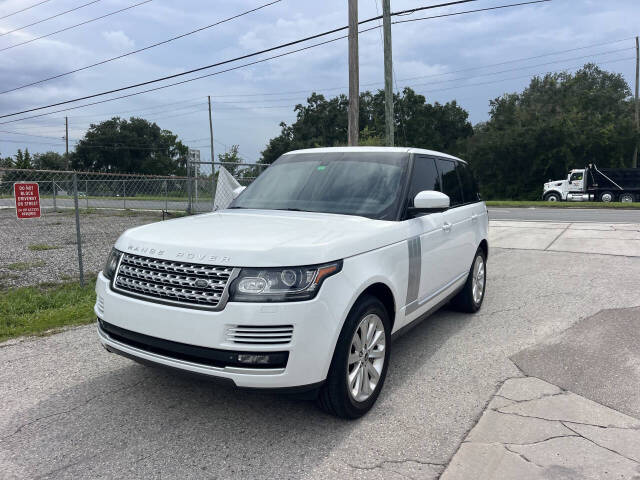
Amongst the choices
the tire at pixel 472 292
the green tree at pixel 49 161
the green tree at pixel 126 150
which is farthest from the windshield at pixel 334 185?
the green tree at pixel 49 161

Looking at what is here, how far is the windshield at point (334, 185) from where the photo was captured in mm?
4012

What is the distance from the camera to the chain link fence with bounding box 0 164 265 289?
27.1 ft

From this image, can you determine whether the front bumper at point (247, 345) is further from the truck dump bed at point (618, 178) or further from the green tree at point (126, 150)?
the green tree at point (126, 150)

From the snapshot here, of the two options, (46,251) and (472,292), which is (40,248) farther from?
(472,292)

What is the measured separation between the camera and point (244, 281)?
2775mm

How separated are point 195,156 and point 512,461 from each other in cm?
1259

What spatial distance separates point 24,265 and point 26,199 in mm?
3288

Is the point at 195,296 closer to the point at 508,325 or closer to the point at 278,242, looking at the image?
the point at 278,242

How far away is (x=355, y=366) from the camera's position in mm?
3240

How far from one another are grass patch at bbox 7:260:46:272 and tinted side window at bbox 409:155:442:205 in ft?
23.6

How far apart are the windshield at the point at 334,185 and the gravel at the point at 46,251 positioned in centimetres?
477

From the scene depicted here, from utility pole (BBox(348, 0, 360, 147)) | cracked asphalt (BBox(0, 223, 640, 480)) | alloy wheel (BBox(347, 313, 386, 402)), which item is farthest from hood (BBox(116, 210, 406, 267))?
utility pole (BBox(348, 0, 360, 147))

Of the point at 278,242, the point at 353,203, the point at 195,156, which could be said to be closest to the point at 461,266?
the point at 353,203

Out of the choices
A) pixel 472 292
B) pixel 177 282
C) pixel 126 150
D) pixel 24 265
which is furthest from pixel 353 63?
pixel 126 150
